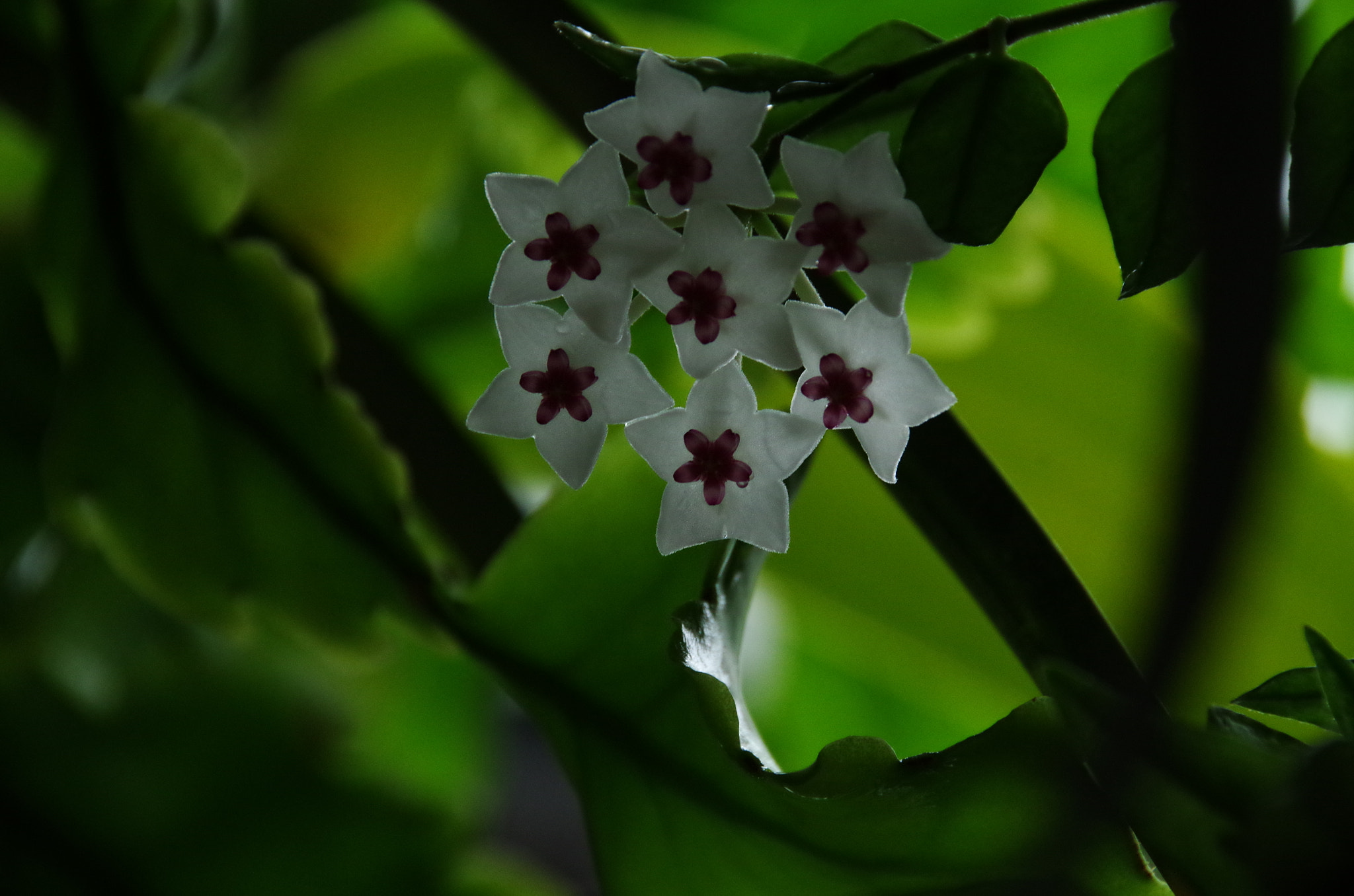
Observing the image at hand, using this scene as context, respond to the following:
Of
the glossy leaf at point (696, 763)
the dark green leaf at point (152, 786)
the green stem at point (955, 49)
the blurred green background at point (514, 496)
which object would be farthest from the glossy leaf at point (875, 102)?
the dark green leaf at point (152, 786)

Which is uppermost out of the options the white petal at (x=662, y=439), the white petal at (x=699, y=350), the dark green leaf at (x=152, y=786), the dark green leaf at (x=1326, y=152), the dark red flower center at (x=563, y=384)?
the dark green leaf at (x=1326, y=152)

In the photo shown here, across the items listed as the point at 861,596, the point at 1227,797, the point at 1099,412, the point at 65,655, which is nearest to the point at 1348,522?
the point at 1099,412

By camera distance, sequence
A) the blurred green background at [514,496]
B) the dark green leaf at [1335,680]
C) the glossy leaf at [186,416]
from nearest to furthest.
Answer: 1. the dark green leaf at [1335,680]
2. the glossy leaf at [186,416]
3. the blurred green background at [514,496]

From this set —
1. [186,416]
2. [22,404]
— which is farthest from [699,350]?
[22,404]

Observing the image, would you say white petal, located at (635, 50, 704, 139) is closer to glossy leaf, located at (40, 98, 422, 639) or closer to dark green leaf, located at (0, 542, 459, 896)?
glossy leaf, located at (40, 98, 422, 639)

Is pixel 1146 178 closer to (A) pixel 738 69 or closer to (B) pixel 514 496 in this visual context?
(A) pixel 738 69

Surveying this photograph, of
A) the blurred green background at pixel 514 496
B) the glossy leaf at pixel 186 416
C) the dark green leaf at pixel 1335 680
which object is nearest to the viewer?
the dark green leaf at pixel 1335 680

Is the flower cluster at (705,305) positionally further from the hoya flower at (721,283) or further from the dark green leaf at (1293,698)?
the dark green leaf at (1293,698)
